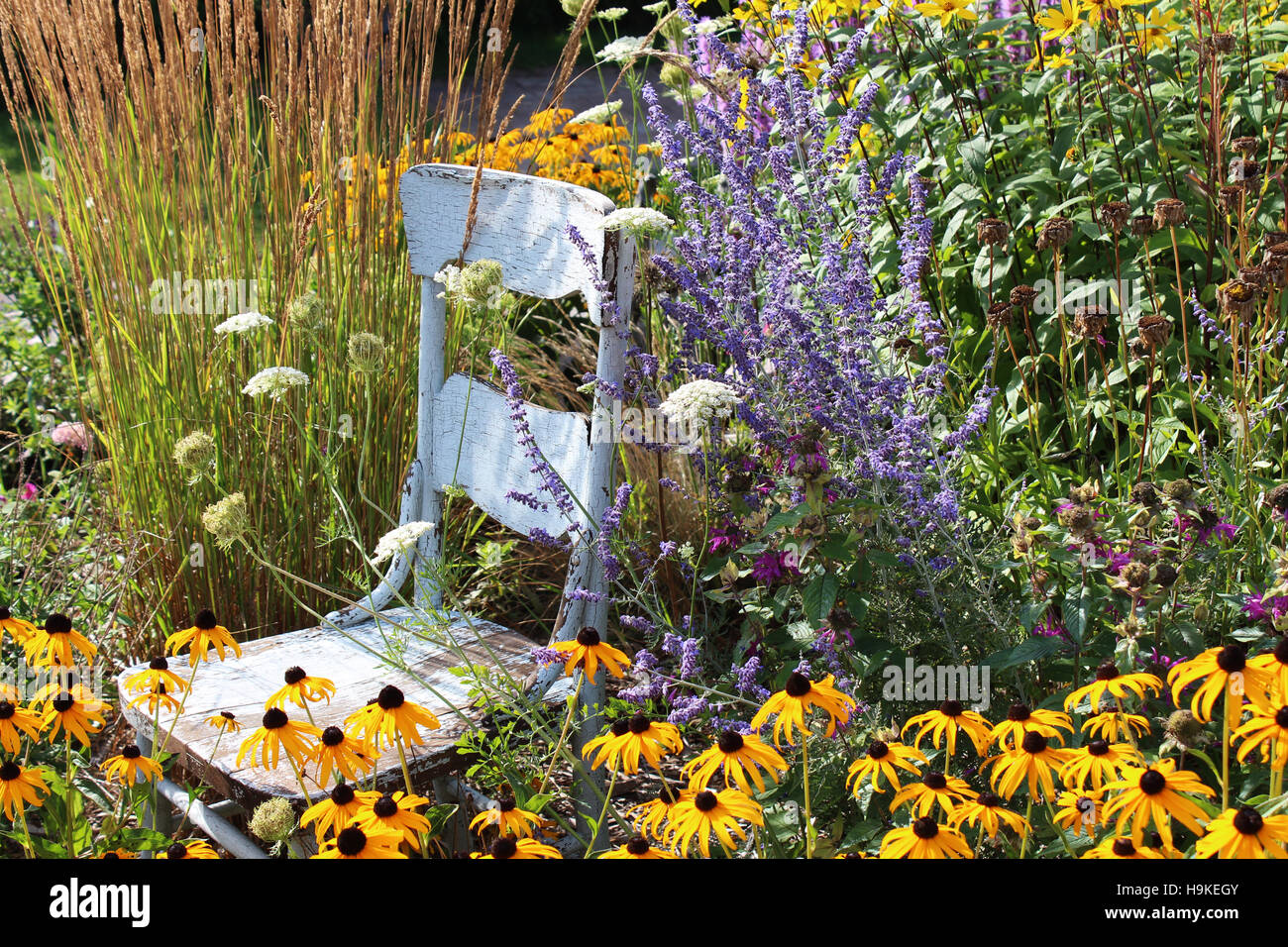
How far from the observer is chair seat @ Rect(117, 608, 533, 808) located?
1.55 m

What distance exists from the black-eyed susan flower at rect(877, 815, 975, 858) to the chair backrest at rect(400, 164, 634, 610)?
0.80 m

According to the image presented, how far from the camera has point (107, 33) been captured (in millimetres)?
2209

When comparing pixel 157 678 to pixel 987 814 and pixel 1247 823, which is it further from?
Result: pixel 1247 823

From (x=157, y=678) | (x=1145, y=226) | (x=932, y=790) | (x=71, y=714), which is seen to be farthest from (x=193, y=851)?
(x=1145, y=226)

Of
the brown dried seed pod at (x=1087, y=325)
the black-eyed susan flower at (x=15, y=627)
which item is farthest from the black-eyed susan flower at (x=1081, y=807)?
the black-eyed susan flower at (x=15, y=627)

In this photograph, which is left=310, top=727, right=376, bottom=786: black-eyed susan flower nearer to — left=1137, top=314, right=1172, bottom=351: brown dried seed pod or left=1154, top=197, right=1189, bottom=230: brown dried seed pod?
left=1137, top=314, right=1172, bottom=351: brown dried seed pod

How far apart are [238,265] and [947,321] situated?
1.43 meters

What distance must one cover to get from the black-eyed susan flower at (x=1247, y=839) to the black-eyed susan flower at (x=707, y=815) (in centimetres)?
40

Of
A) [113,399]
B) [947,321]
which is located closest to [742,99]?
[947,321]

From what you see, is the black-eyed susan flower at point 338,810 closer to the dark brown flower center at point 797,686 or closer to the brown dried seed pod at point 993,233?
the dark brown flower center at point 797,686

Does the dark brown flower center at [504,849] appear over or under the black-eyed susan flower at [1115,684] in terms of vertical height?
under

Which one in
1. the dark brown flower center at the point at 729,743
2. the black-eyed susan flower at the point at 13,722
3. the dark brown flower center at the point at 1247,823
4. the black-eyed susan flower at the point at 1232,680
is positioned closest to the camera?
the dark brown flower center at the point at 1247,823

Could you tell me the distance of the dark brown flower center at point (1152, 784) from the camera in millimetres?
1003

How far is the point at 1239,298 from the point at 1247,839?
88 centimetres
